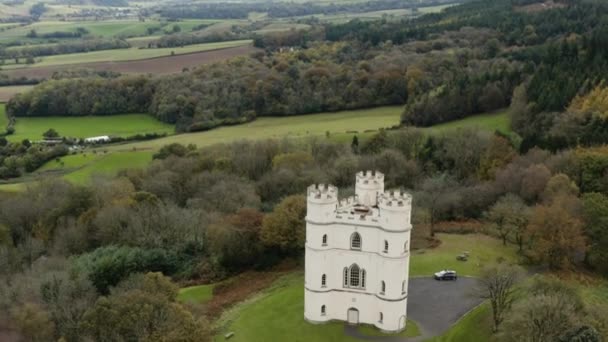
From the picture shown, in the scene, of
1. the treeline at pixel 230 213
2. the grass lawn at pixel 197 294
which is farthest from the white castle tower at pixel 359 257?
the grass lawn at pixel 197 294

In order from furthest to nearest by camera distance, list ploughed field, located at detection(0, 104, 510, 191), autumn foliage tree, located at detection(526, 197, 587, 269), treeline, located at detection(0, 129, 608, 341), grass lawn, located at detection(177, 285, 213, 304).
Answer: ploughed field, located at detection(0, 104, 510, 191), autumn foliage tree, located at detection(526, 197, 587, 269), grass lawn, located at detection(177, 285, 213, 304), treeline, located at detection(0, 129, 608, 341)

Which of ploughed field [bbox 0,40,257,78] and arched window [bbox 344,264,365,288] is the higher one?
ploughed field [bbox 0,40,257,78]

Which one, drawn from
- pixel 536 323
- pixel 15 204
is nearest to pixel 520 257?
pixel 536 323

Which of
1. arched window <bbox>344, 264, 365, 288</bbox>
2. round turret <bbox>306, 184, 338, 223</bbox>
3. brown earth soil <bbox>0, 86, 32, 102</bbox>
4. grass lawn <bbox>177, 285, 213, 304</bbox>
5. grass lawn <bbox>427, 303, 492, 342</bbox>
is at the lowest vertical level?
grass lawn <bbox>177, 285, 213, 304</bbox>

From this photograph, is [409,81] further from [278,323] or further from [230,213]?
[278,323]

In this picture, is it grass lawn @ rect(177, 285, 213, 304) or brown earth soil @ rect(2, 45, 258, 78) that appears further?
brown earth soil @ rect(2, 45, 258, 78)

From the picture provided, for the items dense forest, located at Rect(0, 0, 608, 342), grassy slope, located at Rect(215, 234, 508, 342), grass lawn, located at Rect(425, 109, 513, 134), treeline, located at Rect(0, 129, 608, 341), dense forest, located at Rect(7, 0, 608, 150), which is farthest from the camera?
grass lawn, located at Rect(425, 109, 513, 134)

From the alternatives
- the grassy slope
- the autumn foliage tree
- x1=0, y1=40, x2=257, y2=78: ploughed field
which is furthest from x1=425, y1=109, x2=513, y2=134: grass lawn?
x1=0, y1=40, x2=257, y2=78: ploughed field

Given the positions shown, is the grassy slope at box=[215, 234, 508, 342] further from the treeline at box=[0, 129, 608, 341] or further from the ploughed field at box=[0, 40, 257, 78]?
the ploughed field at box=[0, 40, 257, 78]
